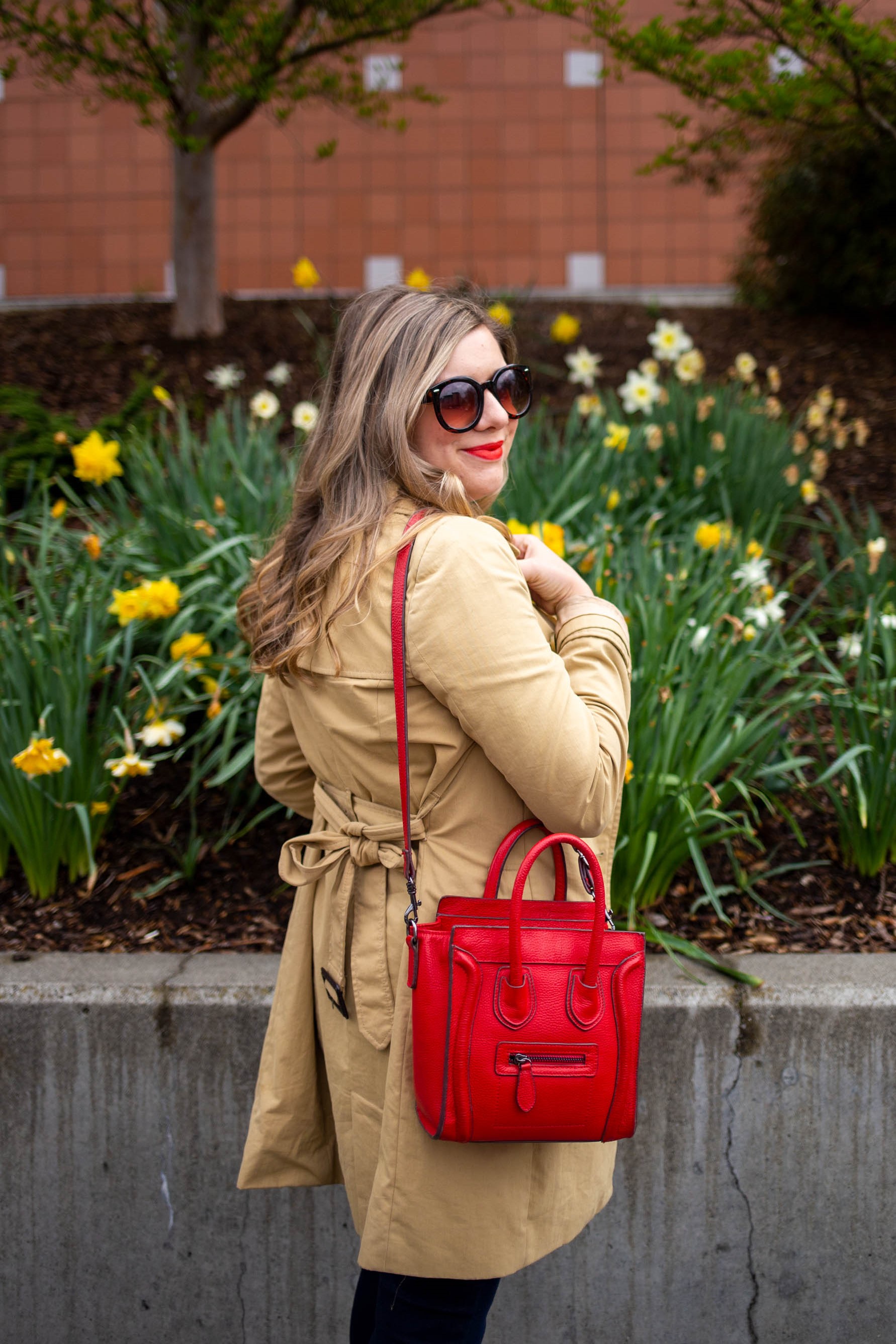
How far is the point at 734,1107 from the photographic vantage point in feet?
6.70

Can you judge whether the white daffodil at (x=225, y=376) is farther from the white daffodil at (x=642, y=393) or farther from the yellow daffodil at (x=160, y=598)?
the yellow daffodil at (x=160, y=598)

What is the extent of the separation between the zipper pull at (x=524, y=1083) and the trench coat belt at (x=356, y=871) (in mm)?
198

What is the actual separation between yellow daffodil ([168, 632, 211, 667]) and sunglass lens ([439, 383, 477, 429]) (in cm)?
146

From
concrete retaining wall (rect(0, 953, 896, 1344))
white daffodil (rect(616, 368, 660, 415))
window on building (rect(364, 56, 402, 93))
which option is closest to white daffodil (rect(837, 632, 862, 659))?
concrete retaining wall (rect(0, 953, 896, 1344))

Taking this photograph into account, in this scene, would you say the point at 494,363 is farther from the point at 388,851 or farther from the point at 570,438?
the point at 570,438

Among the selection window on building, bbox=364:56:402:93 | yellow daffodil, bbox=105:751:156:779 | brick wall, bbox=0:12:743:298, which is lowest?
yellow daffodil, bbox=105:751:156:779

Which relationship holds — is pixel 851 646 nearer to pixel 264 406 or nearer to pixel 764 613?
pixel 764 613

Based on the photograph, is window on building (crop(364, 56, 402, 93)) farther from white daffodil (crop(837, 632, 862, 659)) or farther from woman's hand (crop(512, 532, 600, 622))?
woman's hand (crop(512, 532, 600, 622))

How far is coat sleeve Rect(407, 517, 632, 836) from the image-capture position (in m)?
1.21

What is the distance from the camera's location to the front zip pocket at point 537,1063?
1.25 m

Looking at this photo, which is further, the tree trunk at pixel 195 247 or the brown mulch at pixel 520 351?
the tree trunk at pixel 195 247

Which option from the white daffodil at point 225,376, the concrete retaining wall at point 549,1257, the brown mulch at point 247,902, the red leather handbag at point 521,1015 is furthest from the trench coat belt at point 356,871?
the white daffodil at point 225,376

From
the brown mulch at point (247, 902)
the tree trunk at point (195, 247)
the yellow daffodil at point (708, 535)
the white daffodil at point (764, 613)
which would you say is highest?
the tree trunk at point (195, 247)

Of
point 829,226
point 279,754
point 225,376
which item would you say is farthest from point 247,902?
point 829,226
